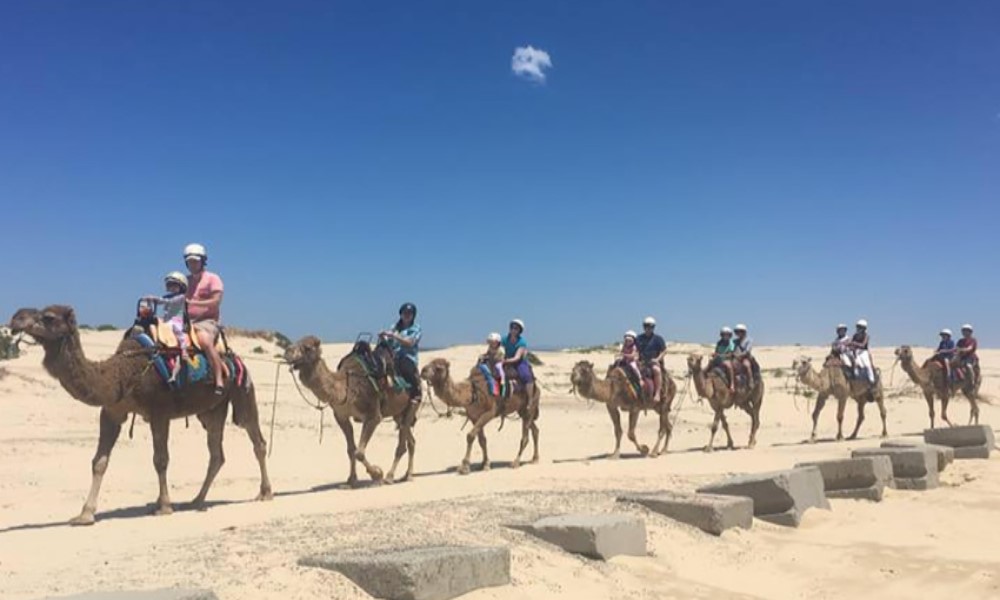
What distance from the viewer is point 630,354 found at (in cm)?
1922

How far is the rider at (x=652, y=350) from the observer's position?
19156 millimetres

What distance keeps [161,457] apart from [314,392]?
3.22 meters

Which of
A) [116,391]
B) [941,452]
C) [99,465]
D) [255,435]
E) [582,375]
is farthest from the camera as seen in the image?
[582,375]

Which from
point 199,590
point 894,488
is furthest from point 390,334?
point 199,590

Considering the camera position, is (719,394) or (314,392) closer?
(314,392)

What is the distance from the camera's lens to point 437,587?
230 inches

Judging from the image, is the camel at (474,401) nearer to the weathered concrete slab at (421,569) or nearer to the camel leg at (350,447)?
the camel leg at (350,447)

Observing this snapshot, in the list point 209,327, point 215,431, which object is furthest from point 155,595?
point 215,431

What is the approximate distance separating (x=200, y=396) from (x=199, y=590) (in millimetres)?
6342

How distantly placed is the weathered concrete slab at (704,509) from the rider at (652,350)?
30.7 ft

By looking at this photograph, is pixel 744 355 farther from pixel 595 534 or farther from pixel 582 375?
pixel 595 534

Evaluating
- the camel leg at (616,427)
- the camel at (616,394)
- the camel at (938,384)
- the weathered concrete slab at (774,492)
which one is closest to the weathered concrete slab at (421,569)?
the weathered concrete slab at (774,492)

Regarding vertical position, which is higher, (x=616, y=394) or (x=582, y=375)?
(x=582, y=375)

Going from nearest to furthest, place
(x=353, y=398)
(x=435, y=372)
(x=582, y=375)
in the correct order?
(x=353, y=398)
(x=435, y=372)
(x=582, y=375)
